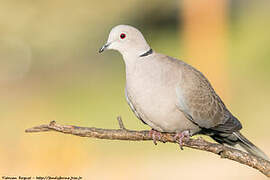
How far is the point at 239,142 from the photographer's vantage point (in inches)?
171

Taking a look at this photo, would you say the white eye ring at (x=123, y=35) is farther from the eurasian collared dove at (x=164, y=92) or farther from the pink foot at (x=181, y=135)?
the pink foot at (x=181, y=135)

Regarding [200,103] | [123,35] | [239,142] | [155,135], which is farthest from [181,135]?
[123,35]

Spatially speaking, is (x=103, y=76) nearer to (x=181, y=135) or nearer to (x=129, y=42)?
(x=129, y=42)

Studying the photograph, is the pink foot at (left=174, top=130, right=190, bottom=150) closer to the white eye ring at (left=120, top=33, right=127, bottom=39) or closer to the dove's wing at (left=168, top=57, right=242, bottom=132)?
the dove's wing at (left=168, top=57, right=242, bottom=132)

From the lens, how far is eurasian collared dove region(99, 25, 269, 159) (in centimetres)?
365

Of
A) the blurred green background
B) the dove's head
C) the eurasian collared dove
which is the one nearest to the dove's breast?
the eurasian collared dove

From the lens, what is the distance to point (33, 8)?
12.4 meters

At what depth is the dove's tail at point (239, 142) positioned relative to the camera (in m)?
4.24

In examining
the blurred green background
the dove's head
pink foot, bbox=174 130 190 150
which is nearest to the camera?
pink foot, bbox=174 130 190 150

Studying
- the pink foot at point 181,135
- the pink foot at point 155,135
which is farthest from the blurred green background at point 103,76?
the pink foot at point 181,135

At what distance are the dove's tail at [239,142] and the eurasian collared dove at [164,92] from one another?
15 millimetres

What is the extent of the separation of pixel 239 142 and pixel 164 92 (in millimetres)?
1122

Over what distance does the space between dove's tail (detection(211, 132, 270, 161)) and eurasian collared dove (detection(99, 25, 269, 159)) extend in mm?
15

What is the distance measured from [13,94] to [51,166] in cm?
849
